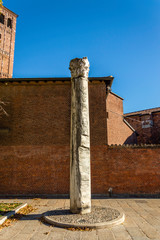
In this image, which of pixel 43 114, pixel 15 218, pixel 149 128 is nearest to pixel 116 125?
pixel 43 114

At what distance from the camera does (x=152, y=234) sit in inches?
189

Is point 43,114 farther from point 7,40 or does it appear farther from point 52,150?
point 7,40

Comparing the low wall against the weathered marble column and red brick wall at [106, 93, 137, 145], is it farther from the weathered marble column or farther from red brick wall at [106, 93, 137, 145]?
the weathered marble column

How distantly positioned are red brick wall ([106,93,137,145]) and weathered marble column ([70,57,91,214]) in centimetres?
589

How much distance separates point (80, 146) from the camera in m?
6.56

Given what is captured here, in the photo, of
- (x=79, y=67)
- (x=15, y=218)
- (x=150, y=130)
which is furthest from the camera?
(x=150, y=130)

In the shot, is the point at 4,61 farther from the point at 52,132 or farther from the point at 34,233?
the point at 34,233

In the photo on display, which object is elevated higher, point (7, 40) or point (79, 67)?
point (7, 40)

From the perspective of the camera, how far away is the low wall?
35.1ft

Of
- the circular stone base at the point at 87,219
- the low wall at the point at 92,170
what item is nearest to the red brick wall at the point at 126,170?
the low wall at the point at 92,170

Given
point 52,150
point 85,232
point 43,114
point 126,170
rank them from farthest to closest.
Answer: point 43,114 → point 52,150 → point 126,170 → point 85,232

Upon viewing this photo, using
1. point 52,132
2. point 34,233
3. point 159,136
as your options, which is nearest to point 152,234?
point 34,233

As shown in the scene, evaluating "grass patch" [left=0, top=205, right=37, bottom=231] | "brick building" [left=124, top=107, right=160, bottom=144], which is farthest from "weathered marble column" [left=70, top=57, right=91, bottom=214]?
"brick building" [left=124, top=107, right=160, bottom=144]

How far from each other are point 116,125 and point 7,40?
21699mm
